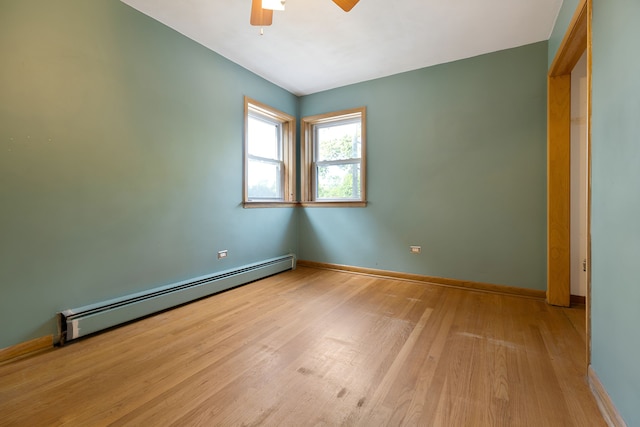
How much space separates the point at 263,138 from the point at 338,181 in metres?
1.26

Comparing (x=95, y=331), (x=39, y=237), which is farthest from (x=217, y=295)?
(x=39, y=237)

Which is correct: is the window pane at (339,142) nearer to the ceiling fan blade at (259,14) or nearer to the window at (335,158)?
the window at (335,158)

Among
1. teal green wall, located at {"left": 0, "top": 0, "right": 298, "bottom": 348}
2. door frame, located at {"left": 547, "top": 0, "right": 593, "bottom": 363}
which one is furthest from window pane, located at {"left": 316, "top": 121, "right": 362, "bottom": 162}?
door frame, located at {"left": 547, "top": 0, "right": 593, "bottom": 363}

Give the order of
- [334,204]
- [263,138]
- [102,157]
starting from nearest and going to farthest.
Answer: [102,157] → [263,138] → [334,204]

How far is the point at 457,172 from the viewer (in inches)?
129

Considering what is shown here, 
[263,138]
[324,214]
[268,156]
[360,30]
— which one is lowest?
[324,214]

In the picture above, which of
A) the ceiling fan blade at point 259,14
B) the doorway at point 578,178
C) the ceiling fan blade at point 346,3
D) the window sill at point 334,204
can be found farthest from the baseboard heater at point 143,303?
the doorway at point 578,178

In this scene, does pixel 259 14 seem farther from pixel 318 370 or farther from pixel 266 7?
pixel 318 370

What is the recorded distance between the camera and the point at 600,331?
145cm

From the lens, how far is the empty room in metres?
1.38

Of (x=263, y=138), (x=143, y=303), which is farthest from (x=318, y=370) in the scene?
(x=263, y=138)

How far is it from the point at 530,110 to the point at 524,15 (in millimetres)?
900

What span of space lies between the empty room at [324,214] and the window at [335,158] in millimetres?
39

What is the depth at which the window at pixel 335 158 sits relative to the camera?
3.98 metres
